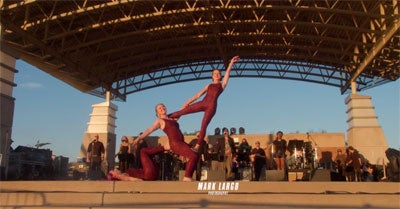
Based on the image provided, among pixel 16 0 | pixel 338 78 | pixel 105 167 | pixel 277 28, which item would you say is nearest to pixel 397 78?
pixel 338 78

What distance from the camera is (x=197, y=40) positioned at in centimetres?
2742

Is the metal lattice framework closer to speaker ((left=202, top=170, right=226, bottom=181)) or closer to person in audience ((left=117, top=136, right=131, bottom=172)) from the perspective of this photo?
person in audience ((left=117, top=136, right=131, bottom=172))

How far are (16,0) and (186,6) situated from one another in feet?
28.3

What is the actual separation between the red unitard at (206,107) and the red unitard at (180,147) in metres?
0.43

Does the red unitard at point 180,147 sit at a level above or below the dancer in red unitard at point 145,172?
above

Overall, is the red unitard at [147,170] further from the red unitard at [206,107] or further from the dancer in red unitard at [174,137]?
the red unitard at [206,107]

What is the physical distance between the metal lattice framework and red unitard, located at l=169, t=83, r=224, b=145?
11.8 m

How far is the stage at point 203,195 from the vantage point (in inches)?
267

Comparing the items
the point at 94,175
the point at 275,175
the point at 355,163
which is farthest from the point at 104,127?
the point at 275,175

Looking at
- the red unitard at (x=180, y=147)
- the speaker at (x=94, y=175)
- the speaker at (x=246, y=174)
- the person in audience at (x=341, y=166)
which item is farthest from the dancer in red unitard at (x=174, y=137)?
the person in audience at (x=341, y=166)

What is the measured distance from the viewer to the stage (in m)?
6.77

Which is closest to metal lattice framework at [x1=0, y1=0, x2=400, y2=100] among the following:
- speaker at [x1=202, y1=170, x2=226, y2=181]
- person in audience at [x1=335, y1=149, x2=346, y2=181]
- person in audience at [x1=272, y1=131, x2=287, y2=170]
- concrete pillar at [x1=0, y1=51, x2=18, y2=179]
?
concrete pillar at [x1=0, y1=51, x2=18, y2=179]

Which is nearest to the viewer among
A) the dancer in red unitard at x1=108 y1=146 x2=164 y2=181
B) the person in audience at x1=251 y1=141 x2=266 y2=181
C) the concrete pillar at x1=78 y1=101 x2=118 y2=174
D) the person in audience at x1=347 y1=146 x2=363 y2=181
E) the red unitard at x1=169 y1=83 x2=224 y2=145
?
the dancer in red unitard at x1=108 y1=146 x2=164 y2=181

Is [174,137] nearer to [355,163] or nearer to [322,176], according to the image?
[322,176]
